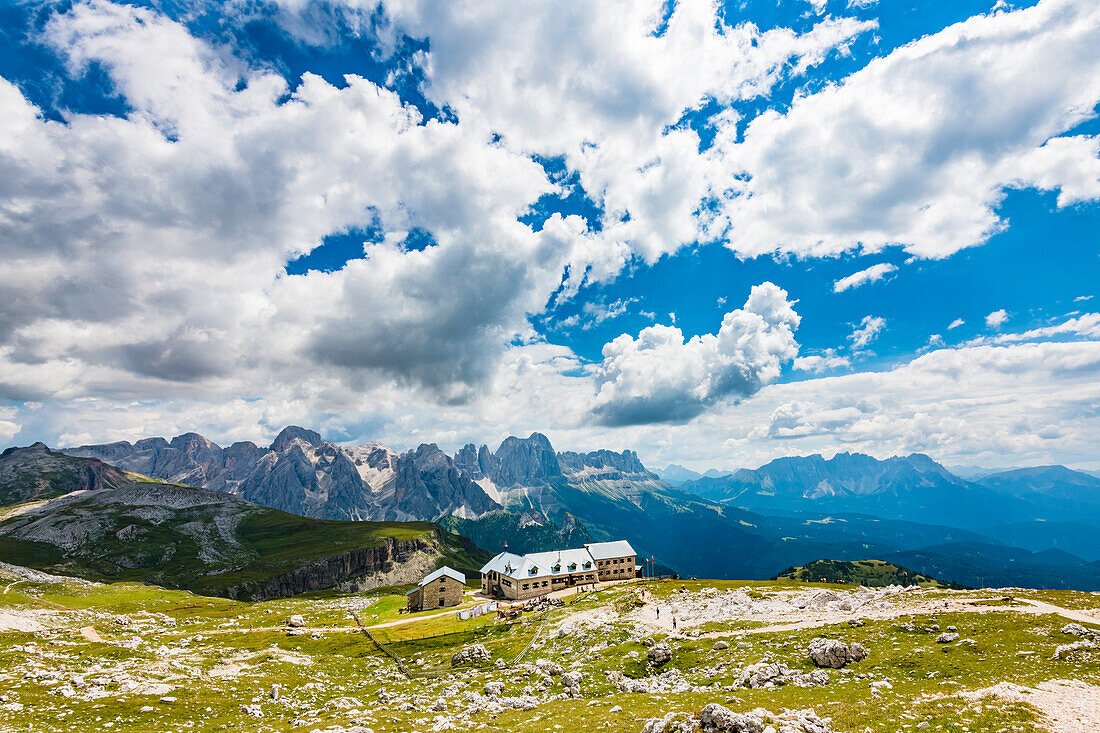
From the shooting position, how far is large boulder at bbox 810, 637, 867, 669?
41.5 m

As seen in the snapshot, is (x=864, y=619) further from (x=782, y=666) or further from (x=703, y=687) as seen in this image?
(x=703, y=687)

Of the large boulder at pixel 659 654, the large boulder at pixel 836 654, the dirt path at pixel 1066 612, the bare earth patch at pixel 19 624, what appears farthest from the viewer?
the bare earth patch at pixel 19 624

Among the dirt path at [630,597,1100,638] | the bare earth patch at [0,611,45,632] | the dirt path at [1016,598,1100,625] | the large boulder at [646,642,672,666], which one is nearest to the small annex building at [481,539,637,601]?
the dirt path at [630,597,1100,638]

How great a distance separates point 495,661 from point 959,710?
50044 mm

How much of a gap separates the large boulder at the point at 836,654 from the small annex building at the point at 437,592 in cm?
8339

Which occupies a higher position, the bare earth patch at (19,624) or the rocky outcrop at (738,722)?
the rocky outcrop at (738,722)

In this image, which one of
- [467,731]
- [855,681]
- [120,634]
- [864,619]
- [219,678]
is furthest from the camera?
[120,634]

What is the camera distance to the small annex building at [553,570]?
378 feet

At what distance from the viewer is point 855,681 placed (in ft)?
121

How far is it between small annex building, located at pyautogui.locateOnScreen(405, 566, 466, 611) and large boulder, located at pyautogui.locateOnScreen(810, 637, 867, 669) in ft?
274

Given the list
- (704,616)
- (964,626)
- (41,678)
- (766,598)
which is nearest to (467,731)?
(41,678)

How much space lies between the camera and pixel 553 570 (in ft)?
396

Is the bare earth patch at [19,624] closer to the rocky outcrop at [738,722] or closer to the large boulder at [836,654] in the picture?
the rocky outcrop at [738,722]

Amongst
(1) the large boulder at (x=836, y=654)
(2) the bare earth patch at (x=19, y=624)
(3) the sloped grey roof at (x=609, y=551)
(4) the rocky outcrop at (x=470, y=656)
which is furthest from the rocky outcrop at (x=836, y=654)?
(2) the bare earth patch at (x=19, y=624)
